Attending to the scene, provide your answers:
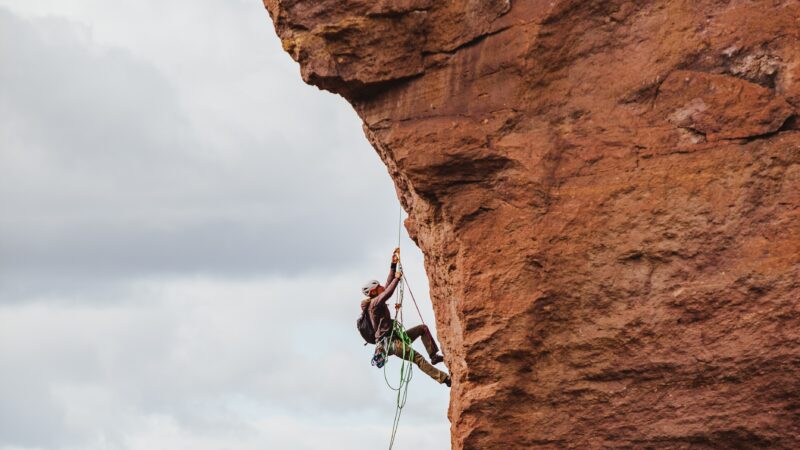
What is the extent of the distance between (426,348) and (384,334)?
2.50ft

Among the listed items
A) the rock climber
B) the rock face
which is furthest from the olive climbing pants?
the rock face

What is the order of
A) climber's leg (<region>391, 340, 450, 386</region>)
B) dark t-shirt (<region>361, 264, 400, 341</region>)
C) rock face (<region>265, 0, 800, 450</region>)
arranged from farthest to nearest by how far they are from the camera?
climber's leg (<region>391, 340, 450, 386</region>) → dark t-shirt (<region>361, 264, 400, 341</region>) → rock face (<region>265, 0, 800, 450</region>)

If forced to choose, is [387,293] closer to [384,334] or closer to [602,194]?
[384,334]

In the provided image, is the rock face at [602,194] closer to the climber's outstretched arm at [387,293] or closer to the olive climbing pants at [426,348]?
the climber's outstretched arm at [387,293]

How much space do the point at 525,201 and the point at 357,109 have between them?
8.39 ft

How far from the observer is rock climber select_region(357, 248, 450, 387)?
20.2m

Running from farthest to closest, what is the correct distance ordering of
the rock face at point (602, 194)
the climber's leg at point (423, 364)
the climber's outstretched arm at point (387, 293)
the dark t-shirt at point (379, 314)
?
1. the climber's leg at point (423, 364)
2. the dark t-shirt at point (379, 314)
3. the climber's outstretched arm at point (387, 293)
4. the rock face at point (602, 194)

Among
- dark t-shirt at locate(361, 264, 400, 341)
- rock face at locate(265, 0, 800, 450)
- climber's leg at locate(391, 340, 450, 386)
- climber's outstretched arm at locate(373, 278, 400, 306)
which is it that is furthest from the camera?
climber's leg at locate(391, 340, 450, 386)

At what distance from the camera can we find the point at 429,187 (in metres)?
16.5

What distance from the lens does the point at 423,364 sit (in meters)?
20.6

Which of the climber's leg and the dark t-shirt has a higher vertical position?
the dark t-shirt

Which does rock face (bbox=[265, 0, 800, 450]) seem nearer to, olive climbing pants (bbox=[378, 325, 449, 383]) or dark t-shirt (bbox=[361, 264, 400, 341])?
dark t-shirt (bbox=[361, 264, 400, 341])

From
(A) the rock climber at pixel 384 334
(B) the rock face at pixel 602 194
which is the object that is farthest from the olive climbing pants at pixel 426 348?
(B) the rock face at pixel 602 194

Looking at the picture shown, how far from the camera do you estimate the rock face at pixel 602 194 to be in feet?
51.1
